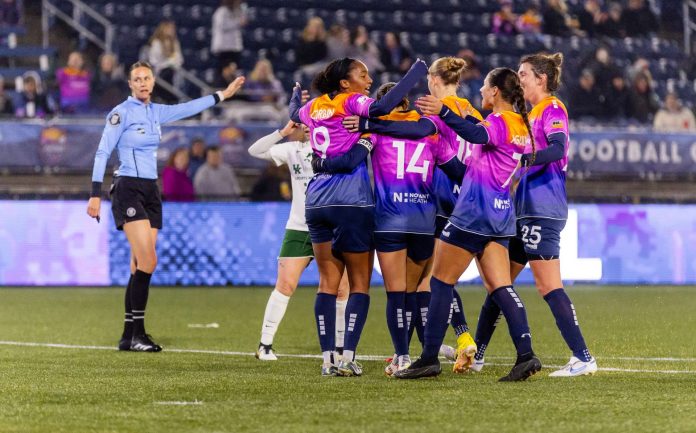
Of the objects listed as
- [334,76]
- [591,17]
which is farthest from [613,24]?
[334,76]

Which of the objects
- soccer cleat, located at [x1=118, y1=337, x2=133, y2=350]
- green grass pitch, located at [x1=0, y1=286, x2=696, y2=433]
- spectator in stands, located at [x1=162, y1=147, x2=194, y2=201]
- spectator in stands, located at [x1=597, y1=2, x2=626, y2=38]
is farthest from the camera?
spectator in stands, located at [x1=597, y1=2, x2=626, y2=38]

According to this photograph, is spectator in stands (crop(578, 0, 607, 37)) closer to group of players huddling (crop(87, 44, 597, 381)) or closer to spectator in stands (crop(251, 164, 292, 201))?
spectator in stands (crop(251, 164, 292, 201))

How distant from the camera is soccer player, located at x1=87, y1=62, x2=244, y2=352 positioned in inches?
391

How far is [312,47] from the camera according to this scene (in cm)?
2200

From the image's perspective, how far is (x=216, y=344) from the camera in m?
10.4

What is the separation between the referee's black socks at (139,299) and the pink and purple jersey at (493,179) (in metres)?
3.49

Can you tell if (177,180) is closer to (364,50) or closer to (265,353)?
(364,50)

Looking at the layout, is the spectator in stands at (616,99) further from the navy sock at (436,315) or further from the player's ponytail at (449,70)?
the navy sock at (436,315)

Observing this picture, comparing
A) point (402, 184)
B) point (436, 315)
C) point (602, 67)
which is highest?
point (602, 67)

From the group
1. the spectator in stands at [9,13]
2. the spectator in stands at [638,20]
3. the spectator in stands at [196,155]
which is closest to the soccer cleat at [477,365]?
the spectator in stands at [196,155]

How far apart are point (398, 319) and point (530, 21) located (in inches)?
695

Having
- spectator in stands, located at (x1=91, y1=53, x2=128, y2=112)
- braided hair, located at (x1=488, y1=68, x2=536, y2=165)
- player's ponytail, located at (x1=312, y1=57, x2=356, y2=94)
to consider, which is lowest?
braided hair, located at (x1=488, y1=68, x2=536, y2=165)

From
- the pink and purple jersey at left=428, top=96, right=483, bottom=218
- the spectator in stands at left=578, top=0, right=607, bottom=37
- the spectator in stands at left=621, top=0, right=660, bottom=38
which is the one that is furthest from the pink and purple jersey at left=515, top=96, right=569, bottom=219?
the spectator in stands at left=621, top=0, right=660, bottom=38

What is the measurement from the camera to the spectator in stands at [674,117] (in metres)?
21.5
